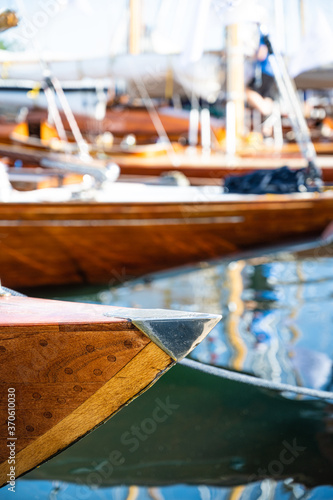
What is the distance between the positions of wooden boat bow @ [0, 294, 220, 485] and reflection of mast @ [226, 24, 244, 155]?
771 centimetres

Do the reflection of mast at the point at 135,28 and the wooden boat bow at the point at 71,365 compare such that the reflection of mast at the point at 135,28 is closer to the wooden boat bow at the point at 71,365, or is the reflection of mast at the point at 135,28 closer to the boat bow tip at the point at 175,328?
the wooden boat bow at the point at 71,365

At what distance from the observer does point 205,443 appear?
2.09 metres

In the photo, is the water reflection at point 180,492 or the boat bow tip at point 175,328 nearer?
the boat bow tip at point 175,328

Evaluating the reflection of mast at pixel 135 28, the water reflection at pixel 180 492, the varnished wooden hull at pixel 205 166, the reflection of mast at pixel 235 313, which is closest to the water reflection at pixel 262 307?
the reflection of mast at pixel 235 313

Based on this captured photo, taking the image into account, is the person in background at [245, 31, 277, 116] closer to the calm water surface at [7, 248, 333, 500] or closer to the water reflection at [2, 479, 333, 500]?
the calm water surface at [7, 248, 333, 500]

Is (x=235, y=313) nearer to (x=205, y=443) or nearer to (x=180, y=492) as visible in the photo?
(x=205, y=443)

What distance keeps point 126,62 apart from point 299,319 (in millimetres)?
7141

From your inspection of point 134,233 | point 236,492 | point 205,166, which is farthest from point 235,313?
point 205,166

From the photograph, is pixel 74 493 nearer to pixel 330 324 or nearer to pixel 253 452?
pixel 253 452

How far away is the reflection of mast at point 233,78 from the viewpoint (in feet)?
28.3

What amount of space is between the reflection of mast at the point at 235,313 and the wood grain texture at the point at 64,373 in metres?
1.37

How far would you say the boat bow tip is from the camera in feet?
4.17

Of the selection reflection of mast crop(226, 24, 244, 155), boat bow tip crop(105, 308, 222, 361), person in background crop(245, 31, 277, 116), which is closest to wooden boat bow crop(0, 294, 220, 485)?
boat bow tip crop(105, 308, 222, 361)


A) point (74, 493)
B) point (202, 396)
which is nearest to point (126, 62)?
point (202, 396)
